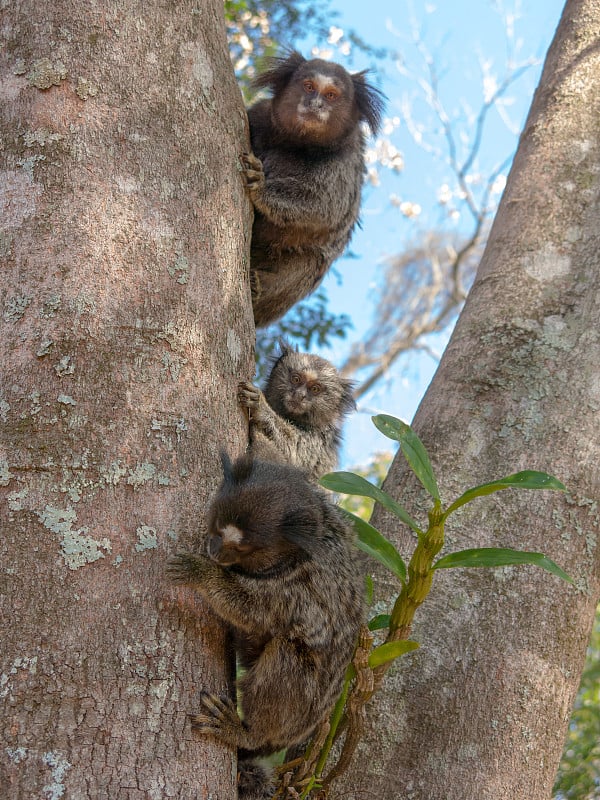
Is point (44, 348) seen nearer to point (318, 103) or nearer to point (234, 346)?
point (234, 346)

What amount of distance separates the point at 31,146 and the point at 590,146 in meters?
2.77

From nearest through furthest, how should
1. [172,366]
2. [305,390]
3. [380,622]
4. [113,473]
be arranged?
[113,473]
[172,366]
[380,622]
[305,390]

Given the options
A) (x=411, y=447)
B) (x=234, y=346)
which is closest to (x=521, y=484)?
(x=411, y=447)

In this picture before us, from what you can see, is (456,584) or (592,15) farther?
(592,15)

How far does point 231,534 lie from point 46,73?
168 cm

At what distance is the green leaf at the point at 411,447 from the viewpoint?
8.75 feet

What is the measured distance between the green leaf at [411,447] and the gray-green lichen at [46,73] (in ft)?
5.20

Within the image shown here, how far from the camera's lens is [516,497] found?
3.21m

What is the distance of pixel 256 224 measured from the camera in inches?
170

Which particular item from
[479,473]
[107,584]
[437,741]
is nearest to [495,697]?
[437,741]

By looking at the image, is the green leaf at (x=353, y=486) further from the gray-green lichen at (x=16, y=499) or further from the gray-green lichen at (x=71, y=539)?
the gray-green lichen at (x=16, y=499)

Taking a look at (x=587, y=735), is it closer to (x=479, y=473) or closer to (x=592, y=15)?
(x=479, y=473)

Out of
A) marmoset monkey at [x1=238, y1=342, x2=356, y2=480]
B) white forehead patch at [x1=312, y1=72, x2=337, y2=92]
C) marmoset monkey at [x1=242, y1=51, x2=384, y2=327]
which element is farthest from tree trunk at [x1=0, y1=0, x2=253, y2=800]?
white forehead patch at [x1=312, y1=72, x2=337, y2=92]

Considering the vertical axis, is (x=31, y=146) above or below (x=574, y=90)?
below
